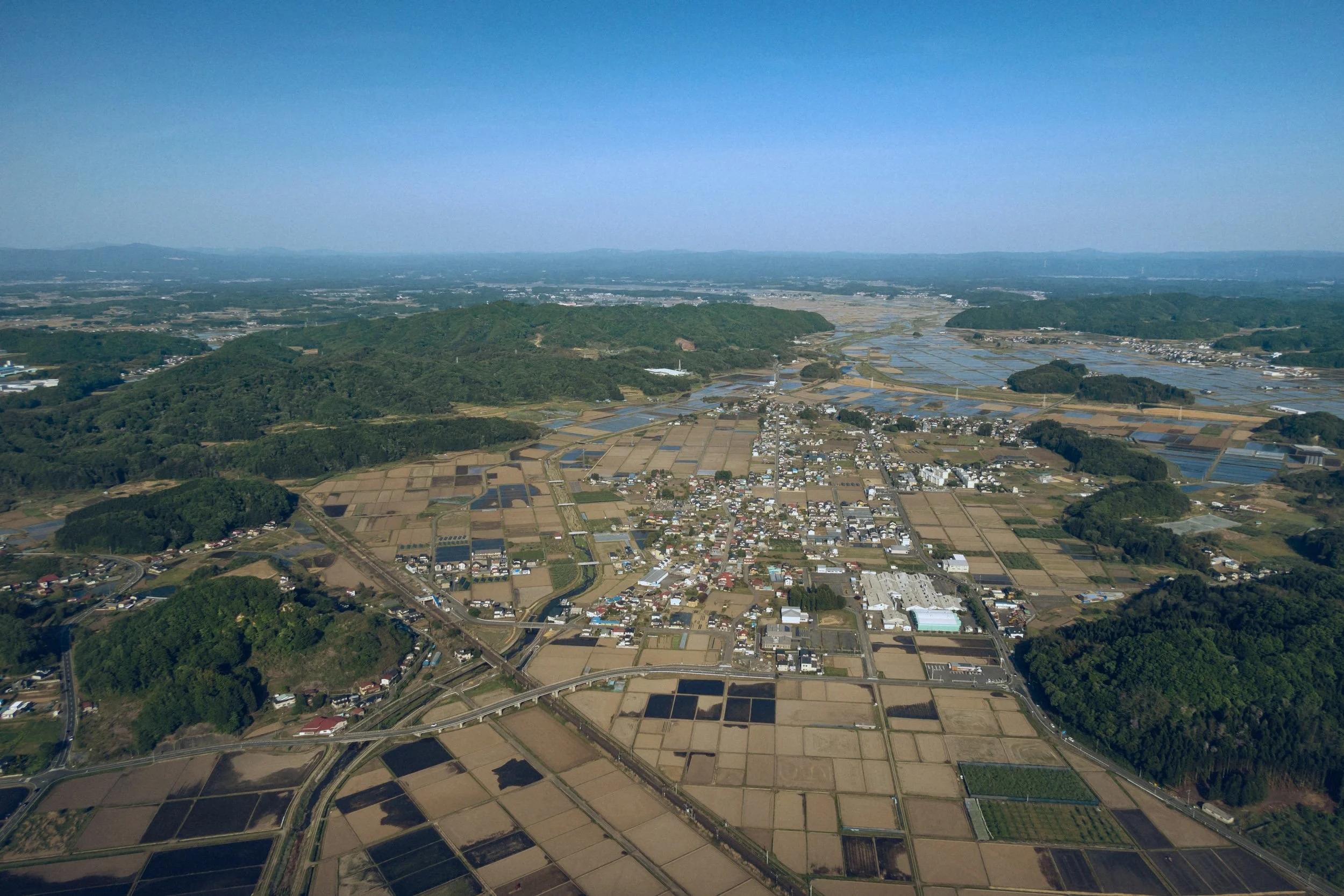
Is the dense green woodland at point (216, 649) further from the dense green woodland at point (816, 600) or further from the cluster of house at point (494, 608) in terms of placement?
the dense green woodland at point (816, 600)

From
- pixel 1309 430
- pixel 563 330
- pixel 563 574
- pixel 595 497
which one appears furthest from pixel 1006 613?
pixel 563 330

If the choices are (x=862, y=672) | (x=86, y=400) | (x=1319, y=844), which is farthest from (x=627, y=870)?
(x=86, y=400)

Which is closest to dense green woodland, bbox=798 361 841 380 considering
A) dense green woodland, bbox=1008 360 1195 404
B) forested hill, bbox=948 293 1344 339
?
dense green woodland, bbox=1008 360 1195 404

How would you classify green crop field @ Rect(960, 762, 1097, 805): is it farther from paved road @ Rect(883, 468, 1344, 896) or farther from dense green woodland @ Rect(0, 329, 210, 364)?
dense green woodland @ Rect(0, 329, 210, 364)

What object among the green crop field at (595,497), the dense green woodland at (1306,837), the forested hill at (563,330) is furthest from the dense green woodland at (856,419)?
the dense green woodland at (1306,837)

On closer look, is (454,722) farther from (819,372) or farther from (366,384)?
(819,372)
